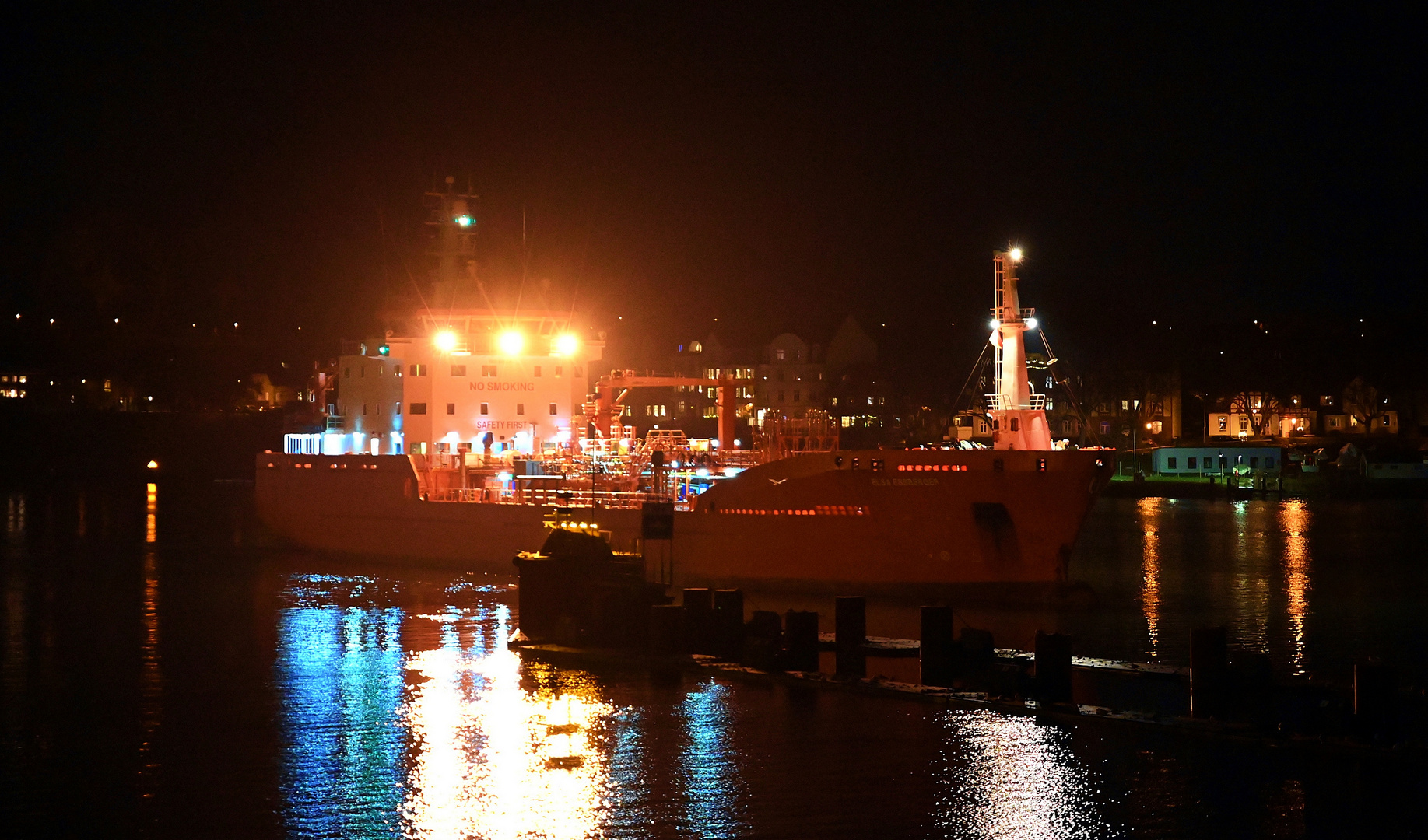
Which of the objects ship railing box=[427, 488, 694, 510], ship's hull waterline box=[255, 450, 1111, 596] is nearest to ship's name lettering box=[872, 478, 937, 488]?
ship's hull waterline box=[255, 450, 1111, 596]

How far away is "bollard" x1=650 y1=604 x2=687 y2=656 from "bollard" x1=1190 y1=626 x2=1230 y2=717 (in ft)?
21.7

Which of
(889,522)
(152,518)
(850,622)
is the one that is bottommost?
(152,518)

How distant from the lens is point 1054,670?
45.2 ft

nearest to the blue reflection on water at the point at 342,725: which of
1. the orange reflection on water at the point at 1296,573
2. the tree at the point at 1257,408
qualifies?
the orange reflection on water at the point at 1296,573

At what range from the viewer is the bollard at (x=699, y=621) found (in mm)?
16734

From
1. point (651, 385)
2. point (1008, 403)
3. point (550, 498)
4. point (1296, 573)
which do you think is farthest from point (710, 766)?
point (1296, 573)

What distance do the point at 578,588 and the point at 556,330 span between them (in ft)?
50.4

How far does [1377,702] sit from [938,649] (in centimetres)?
478

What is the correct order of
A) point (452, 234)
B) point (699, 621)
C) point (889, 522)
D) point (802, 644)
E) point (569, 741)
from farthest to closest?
1. point (452, 234)
2. point (889, 522)
3. point (699, 621)
4. point (802, 644)
5. point (569, 741)

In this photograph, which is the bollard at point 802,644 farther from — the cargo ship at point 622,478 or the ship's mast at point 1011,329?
the ship's mast at point 1011,329

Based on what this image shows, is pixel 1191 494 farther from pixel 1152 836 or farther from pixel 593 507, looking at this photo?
pixel 1152 836

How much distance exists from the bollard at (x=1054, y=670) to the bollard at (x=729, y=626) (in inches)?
162

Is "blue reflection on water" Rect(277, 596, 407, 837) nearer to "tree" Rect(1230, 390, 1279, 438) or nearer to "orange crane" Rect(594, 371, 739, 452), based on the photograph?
"orange crane" Rect(594, 371, 739, 452)

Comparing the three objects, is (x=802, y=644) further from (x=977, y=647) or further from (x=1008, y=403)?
(x=1008, y=403)
